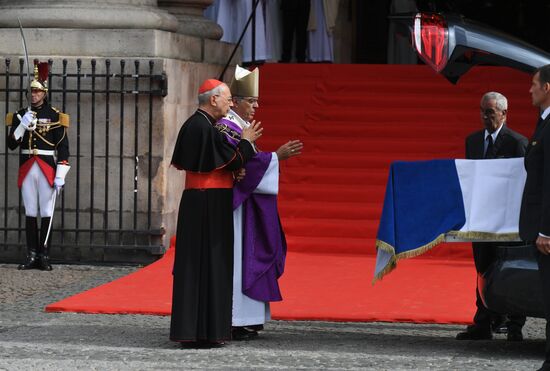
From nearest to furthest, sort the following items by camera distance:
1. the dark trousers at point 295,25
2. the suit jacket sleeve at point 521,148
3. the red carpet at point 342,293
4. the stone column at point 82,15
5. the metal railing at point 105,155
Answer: the suit jacket sleeve at point 521,148 → the red carpet at point 342,293 → the metal railing at point 105,155 → the stone column at point 82,15 → the dark trousers at point 295,25

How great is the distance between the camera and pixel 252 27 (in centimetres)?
1972

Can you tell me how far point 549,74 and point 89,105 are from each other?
7.43 metres

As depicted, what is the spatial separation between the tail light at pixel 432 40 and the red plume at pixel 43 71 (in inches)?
217

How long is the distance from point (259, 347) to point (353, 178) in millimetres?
6566

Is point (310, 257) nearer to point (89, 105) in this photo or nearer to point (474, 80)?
point (89, 105)

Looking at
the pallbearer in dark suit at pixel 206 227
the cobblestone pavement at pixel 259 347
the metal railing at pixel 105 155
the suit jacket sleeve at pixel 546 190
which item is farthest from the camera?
the metal railing at pixel 105 155

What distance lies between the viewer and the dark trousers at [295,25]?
20.8 meters

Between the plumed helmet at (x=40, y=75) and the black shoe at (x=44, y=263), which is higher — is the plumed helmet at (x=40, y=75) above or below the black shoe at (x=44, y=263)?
above

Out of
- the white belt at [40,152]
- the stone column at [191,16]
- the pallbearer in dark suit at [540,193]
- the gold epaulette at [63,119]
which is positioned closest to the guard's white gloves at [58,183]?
the white belt at [40,152]

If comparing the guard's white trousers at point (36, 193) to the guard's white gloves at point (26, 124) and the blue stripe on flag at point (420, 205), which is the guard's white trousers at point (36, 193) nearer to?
the guard's white gloves at point (26, 124)

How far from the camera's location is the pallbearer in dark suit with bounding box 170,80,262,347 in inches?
398

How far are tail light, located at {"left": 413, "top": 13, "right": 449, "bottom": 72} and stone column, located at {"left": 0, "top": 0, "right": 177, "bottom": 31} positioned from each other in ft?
20.4

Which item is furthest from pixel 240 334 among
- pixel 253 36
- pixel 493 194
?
pixel 253 36

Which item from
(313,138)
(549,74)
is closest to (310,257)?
(313,138)
